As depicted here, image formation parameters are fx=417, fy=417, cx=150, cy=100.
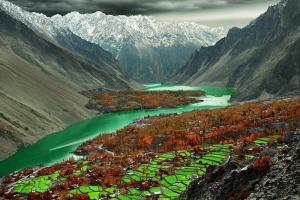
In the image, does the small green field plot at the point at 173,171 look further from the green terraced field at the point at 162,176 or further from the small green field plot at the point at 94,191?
the small green field plot at the point at 94,191

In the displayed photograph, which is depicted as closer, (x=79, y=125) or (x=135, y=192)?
(x=135, y=192)

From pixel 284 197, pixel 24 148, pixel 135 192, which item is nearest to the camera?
pixel 284 197

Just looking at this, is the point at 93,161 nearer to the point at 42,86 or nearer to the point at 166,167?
the point at 166,167

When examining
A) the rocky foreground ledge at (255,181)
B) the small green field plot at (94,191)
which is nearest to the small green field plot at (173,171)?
the small green field plot at (94,191)

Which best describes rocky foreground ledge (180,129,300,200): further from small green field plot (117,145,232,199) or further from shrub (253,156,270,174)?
small green field plot (117,145,232,199)

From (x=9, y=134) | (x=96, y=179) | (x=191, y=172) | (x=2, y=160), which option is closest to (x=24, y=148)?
(x=9, y=134)

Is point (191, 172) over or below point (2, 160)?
over

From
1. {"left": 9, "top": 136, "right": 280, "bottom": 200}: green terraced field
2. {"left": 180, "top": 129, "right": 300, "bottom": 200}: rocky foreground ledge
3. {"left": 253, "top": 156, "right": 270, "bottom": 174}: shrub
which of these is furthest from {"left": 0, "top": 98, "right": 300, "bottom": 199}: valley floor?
{"left": 253, "top": 156, "right": 270, "bottom": 174}: shrub

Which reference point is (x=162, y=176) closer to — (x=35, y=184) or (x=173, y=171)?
(x=173, y=171)
